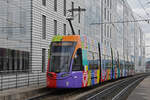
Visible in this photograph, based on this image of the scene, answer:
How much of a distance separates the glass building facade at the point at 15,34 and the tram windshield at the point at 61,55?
335 cm

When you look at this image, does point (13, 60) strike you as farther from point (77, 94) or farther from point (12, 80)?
point (77, 94)

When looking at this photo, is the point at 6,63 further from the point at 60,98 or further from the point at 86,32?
the point at 86,32

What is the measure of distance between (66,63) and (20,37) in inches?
225

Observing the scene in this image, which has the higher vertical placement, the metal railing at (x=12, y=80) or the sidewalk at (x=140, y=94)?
the metal railing at (x=12, y=80)

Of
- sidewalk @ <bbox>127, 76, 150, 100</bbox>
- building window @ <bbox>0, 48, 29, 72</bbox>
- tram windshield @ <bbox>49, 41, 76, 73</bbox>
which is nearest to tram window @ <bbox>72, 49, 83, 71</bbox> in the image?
tram windshield @ <bbox>49, 41, 76, 73</bbox>

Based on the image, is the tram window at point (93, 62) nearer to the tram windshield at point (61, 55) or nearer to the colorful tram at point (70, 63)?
the colorful tram at point (70, 63)

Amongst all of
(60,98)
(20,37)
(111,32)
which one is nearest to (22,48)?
(20,37)

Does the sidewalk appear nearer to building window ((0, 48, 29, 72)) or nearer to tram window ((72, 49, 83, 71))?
tram window ((72, 49, 83, 71))

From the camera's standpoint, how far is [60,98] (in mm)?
13266

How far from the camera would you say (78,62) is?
608 inches

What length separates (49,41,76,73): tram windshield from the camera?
48.7ft

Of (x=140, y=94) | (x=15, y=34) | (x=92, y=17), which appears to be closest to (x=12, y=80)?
(x=15, y=34)

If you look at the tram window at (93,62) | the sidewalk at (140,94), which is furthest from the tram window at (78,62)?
the sidewalk at (140,94)

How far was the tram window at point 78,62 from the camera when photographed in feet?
49.7
